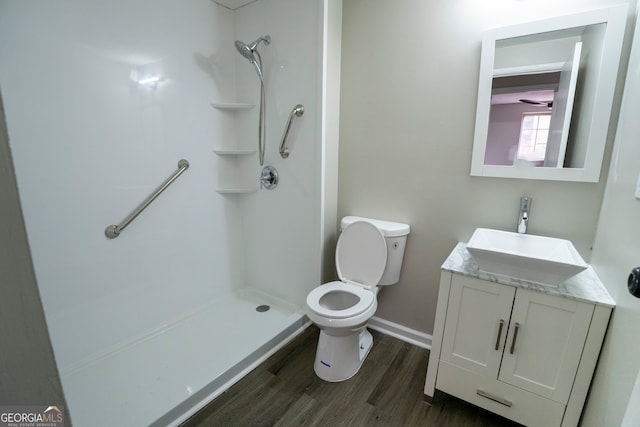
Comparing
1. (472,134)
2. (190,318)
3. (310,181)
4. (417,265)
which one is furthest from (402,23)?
(190,318)

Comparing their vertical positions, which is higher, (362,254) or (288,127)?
(288,127)

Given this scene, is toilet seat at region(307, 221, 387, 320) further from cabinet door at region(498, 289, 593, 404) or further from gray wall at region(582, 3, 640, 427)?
gray wall at region(582, 3, 640, 427)

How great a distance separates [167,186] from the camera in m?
1.81

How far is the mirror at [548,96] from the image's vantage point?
48.4 inches

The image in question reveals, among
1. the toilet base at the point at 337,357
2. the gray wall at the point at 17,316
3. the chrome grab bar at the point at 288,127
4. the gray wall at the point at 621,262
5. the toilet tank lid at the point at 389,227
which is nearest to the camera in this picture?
the gray wall at the point at 17,316

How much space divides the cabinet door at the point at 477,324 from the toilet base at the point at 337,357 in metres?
0.51

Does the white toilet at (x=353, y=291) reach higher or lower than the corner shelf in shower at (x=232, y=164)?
lower

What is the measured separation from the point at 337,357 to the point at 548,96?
1734 millimetres

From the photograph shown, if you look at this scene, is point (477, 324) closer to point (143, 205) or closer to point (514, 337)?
point (514, 337)

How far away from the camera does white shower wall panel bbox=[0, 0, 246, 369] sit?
1.32m

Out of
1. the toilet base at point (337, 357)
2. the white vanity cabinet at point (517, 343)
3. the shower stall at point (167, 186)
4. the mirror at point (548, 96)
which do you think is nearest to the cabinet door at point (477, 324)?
the white vanity cabinet at point (517, 343)

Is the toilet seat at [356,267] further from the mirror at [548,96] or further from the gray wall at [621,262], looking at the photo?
the gray wall at [621,262]

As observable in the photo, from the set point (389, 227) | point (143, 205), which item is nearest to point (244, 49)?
point (143, 205)

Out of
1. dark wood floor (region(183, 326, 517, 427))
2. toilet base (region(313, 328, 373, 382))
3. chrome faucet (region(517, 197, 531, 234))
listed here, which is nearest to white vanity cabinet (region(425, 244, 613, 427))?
dark wood floor (region(183, 326, 517, 427))
